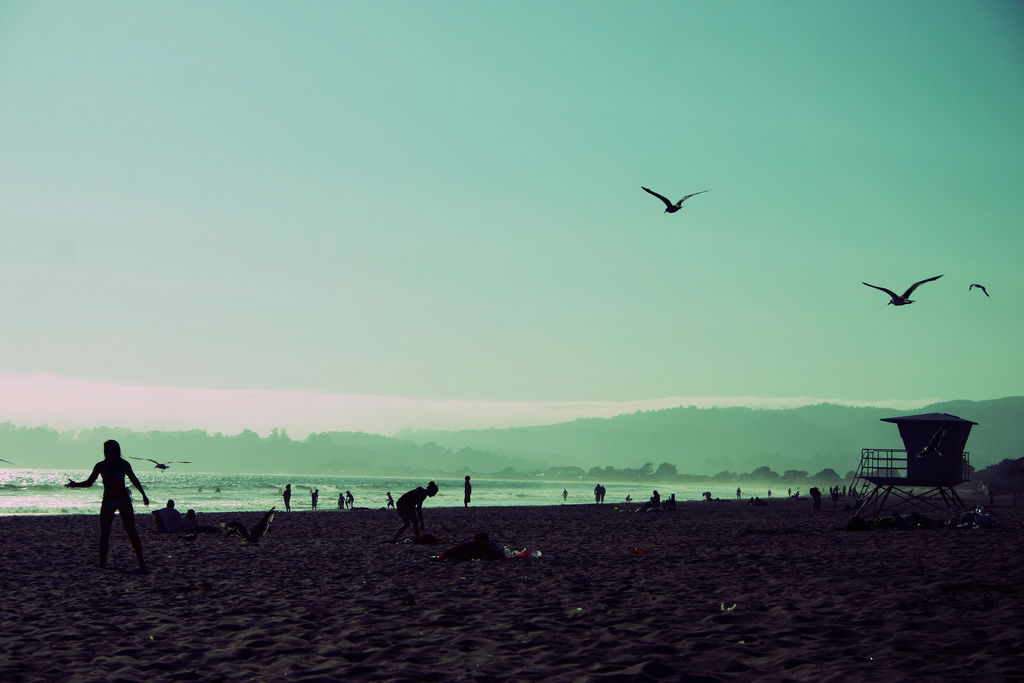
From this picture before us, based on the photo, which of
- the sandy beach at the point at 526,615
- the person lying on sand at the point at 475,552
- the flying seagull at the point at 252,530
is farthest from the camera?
the flying seagull at the point at 252,530

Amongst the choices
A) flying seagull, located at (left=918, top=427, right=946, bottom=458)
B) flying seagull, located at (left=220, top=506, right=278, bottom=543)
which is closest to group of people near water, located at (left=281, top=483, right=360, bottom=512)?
flying seagull, located at (left=220, top=506, right=278, bottom=543)

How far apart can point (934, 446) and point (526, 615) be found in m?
Answer: 24.8

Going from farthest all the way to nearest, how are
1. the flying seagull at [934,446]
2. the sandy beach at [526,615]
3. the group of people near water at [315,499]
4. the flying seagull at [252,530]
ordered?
the group of people near water at [315,499]
the flying seagull at [934,446]
the flying seagull at [252,530]
the sandy beach at [526,615]

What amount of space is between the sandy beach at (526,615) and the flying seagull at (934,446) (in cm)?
1184

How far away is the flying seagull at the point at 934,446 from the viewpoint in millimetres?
28234

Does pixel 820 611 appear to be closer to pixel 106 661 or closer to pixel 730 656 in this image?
pixel 730 656

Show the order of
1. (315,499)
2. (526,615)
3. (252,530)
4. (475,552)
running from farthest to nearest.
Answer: (315,499) → (252,530) → (475,552) → (526,615)

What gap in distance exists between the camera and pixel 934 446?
1139 inches

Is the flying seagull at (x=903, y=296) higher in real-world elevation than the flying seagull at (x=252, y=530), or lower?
higher

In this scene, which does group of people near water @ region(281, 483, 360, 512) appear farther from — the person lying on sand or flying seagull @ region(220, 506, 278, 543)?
the person lying on sand

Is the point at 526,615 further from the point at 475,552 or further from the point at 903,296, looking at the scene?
the point at 903,296

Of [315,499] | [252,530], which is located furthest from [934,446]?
[315,499]

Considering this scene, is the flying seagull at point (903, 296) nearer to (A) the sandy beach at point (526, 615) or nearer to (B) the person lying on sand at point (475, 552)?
(A) the sandy beach at point (526, 615)

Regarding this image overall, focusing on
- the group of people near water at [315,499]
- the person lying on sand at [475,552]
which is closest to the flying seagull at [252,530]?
the person lying on sand at [475,552]
